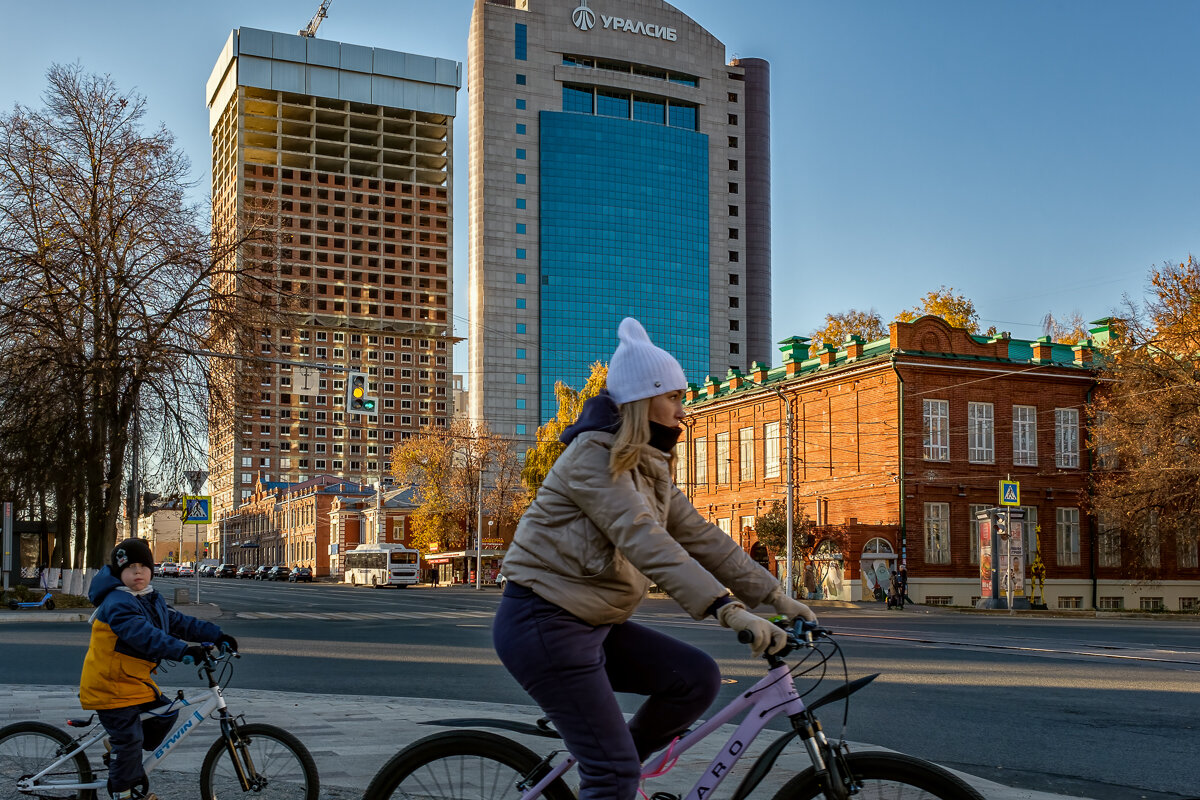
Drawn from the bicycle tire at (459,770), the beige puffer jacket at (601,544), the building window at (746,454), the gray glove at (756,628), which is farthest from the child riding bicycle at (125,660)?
the building window at (746,454)

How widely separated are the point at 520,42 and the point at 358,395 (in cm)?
12735

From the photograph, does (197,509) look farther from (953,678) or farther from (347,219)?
(347,219)

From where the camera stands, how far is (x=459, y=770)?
4332 mm

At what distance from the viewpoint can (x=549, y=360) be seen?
14375cm

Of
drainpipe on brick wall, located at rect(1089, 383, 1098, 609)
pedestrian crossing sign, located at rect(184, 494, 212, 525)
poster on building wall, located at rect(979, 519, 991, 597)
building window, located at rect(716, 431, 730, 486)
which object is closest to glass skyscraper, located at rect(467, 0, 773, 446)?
building window, located at rect(716, 431, 730, 486)

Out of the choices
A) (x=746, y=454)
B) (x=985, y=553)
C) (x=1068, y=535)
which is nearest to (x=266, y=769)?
(x=985, y=553)

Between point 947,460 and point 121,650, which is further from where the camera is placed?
point 947,460

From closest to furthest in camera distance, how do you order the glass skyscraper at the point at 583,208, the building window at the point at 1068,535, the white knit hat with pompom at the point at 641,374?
the white knit hat with pompom at the point at 641,374, the building window at the point at 1068,535, the glass skyscraper at the point at 583,208

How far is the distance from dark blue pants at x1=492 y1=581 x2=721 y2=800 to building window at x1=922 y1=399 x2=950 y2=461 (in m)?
44.9

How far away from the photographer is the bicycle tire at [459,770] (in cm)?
427

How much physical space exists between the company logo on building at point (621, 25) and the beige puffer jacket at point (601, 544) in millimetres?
152725

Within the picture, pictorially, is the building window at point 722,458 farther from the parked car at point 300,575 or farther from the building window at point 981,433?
the parked car at point 300,575

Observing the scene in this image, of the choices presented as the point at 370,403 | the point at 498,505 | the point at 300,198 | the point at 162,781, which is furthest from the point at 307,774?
the point at 300,198

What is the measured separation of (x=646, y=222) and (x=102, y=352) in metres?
118
